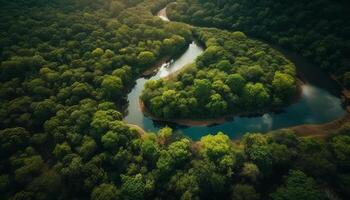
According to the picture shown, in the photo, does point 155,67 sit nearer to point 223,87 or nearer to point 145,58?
point 145,58

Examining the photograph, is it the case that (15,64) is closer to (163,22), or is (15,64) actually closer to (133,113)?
(133,113)

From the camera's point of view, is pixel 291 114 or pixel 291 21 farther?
pixel 291 21

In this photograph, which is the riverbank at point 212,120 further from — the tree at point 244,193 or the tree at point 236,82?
the tree at point 244,193

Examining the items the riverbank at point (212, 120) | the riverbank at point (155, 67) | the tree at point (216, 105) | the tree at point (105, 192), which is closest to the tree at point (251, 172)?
the riverbank at point (212, 120)

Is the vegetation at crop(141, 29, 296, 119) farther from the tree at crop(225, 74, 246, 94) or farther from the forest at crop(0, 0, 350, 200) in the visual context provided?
the forest at crop(0, 0, 350, 200)

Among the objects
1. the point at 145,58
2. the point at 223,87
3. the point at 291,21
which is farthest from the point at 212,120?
the point at 291,21

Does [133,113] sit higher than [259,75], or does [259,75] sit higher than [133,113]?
[259,75]

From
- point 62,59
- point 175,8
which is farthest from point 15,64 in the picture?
point 175,8
